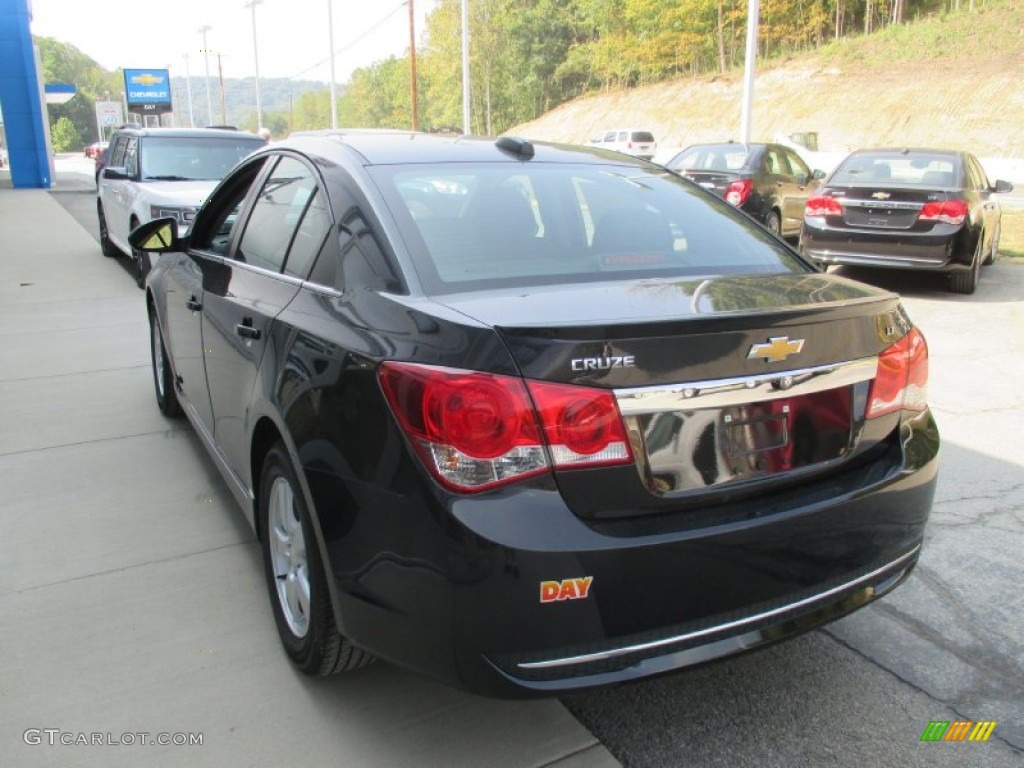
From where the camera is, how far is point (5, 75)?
84.9 ft

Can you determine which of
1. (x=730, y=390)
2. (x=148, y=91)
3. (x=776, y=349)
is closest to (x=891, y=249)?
(x=776, y=349)

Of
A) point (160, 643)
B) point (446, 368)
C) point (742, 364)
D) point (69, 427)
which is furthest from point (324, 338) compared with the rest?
point (69, 427)

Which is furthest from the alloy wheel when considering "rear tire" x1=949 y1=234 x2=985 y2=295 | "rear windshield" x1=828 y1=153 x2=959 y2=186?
"rear windshield" x1=828 y1=153 x2=959 y2=186

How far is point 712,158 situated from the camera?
1252 cm

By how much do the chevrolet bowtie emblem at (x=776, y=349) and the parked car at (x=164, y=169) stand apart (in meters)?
8.15

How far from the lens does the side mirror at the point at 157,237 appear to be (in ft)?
14.3

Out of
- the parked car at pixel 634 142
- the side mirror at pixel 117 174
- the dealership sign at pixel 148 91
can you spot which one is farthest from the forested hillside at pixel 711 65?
the side mirror at pixel 117 174

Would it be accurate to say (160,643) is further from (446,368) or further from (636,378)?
(636,378)

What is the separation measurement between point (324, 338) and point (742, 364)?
1.14 meters

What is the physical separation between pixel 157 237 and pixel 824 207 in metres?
7.35

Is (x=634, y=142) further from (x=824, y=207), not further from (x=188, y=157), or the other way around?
(x=188, y=157)

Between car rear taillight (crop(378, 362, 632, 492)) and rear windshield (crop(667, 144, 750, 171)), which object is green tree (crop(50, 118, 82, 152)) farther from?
car rear taillight (crop(378, 362, 632, 492))

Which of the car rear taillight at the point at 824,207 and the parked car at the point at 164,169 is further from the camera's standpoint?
the parked car at the point at 164,169

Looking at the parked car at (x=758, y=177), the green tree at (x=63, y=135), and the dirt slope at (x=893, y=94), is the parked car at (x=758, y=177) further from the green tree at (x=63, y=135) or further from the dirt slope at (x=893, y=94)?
the green tree at (x=63, y=135)
